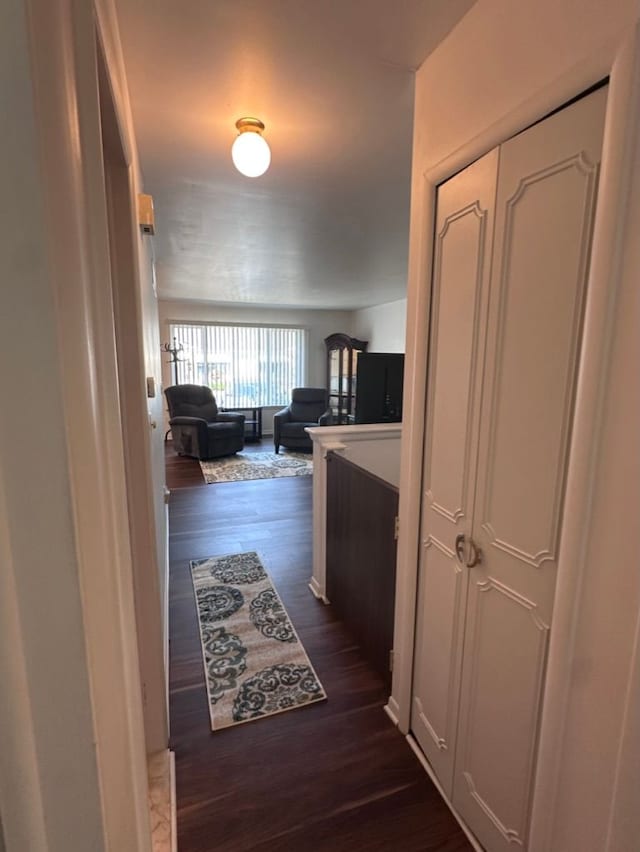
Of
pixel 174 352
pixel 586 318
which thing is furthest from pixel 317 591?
pixel 174 352

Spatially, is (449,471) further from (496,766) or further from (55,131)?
(55,131)

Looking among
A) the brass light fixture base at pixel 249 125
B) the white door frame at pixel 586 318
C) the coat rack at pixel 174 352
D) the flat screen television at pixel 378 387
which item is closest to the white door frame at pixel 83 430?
the white door frame at pixel 586 318

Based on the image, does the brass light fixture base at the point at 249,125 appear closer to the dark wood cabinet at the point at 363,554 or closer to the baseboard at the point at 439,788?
the dark wood cabinet at the point at 363,554

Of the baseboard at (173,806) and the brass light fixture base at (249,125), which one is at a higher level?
the brass light fixture base at (249,125)

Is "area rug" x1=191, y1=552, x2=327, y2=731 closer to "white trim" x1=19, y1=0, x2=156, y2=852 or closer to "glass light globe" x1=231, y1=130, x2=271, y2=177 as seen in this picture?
"white trim" x1=19, y1=0, x2=156, y2=852

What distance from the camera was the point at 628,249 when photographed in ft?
2.59

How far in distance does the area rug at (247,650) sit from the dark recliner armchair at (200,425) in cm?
323

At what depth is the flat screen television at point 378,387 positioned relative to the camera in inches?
178

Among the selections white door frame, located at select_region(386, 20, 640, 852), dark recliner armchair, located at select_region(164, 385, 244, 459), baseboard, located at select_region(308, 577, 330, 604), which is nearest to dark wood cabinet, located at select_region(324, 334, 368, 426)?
dark recliner armchair, located at select_region(164, 385, 244, 459)

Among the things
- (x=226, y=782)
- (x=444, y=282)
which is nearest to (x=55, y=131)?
(x=444, y=282)

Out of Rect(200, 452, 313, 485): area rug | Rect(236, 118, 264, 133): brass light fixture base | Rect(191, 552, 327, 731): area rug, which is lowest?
Rect(191, 552, 327, 731): area rug

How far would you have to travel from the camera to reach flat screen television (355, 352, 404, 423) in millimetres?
4512

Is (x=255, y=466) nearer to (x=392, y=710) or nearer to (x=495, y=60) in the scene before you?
(x=392, y=710)

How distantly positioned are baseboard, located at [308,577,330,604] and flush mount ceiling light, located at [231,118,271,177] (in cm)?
233
